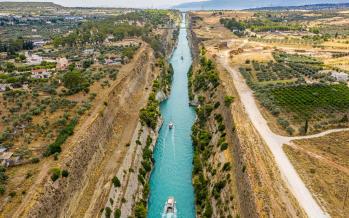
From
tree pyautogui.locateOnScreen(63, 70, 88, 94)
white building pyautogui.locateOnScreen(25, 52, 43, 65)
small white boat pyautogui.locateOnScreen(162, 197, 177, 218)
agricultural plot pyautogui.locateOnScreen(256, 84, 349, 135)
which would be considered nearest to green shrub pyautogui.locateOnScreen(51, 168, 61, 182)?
small white boat pyautogui.locateOnScreen(162, 197, 177, 218)

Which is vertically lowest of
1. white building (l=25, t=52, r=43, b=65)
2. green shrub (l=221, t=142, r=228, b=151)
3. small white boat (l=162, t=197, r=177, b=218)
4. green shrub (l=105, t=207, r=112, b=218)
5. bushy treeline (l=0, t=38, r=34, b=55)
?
small white boat (l=162, t=197, r=177, b=218)

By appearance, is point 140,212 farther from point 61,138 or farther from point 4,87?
point 4,87

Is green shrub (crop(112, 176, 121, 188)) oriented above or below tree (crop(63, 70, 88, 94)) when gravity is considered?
below

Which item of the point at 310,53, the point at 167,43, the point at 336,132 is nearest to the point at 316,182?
the point at 336,132

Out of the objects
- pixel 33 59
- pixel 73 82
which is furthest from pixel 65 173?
pixel 33 59

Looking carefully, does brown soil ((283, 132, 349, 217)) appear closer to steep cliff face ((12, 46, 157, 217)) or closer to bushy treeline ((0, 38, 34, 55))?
steep cliff face ((12, 46, 157, 217))

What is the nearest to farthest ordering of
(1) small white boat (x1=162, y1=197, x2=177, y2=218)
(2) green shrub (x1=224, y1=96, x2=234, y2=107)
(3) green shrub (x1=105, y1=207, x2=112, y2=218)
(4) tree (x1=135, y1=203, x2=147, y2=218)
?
(3) green shrub (x1=105, y1=207, x2=112, y2=218), (4) tree (x1=135, y1=203, x2=147, y2=218), (1) small white boat (x1=162, y1=197, x2=177, y2=218), (2) green shrub (x1=224, y1=96, x2=234, y2=107)

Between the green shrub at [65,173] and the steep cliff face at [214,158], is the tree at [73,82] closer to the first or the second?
the steep cliff face at [214,158]

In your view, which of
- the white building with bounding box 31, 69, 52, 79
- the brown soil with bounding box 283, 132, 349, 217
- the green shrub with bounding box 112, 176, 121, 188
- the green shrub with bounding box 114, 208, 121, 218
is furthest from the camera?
the white building with bounding box 31, 69, 52, 79
